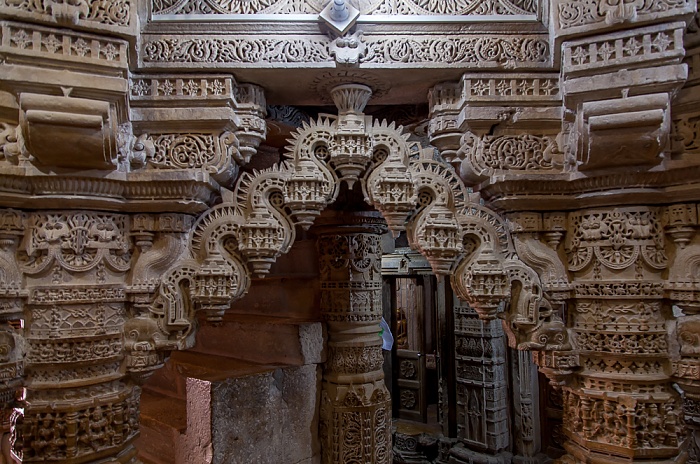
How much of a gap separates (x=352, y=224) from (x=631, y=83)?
2.11 m

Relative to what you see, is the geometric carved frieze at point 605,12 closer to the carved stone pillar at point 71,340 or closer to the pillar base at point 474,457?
the carved stone pillar at point 71,340

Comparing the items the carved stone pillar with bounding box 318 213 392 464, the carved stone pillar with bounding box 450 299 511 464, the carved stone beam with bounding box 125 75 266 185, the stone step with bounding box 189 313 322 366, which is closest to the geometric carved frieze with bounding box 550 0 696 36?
the carved stone beam with bounding box 125 75 266 185

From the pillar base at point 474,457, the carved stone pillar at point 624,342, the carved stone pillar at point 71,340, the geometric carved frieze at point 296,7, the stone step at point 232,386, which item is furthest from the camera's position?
the pillar base at point 474,457

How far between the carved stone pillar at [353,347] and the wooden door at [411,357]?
13.3 ft

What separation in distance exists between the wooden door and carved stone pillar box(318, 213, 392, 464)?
4.05 metres

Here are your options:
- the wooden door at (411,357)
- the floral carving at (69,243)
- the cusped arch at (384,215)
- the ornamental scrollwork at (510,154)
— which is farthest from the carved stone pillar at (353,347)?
the wooden door at (411,357)

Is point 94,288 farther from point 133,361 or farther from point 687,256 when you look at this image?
point 687,256

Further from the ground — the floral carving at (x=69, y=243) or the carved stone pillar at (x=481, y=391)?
the floral carving at (x=69, y=243)

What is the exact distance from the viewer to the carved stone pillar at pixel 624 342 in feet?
7.70

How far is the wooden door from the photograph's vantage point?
7824mm

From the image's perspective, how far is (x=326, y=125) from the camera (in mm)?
2576

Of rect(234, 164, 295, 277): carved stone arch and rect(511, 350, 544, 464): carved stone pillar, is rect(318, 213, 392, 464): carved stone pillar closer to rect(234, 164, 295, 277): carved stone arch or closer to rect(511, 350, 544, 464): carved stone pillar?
rect(234, 164, 295, 277): carved stone arch

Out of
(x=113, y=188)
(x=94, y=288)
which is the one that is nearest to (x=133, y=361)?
(x=94, y=288)

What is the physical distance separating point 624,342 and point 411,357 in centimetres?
579
